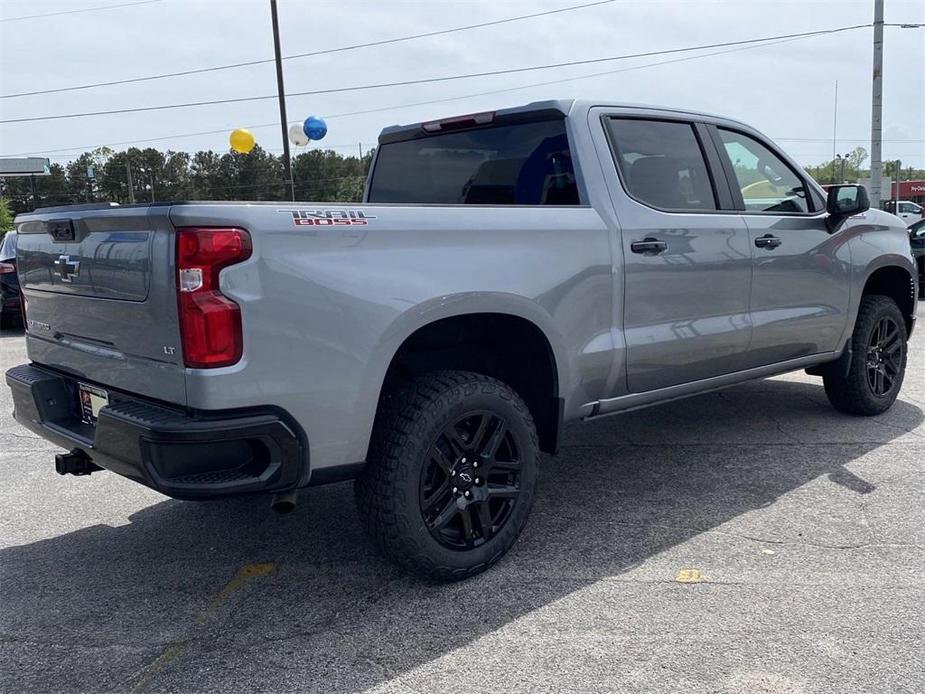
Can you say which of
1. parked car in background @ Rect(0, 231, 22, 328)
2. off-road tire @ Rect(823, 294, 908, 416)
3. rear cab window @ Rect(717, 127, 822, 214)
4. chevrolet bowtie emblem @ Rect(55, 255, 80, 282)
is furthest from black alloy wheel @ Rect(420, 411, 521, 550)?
parked car in background @ Rect(0, 231, 22, 328)

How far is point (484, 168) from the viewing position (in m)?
4.34

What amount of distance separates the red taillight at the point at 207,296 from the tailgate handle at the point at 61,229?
82cm

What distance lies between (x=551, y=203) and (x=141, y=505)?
2.61 metres

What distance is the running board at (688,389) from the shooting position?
13.2 feet

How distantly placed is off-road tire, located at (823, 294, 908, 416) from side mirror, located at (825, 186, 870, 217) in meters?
0.78

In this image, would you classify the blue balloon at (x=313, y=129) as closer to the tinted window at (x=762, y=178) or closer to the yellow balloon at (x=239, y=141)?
the yellow balloon at (x=239, y=141)

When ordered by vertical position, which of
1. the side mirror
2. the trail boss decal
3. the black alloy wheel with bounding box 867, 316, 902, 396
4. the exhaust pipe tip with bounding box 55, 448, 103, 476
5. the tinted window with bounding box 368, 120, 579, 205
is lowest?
the black alloy wheel with bounding box 867, 316, 902, 396

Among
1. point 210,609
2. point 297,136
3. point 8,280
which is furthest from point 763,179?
point 297,136

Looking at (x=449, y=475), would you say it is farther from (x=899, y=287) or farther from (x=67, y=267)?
(x=899, y=287)

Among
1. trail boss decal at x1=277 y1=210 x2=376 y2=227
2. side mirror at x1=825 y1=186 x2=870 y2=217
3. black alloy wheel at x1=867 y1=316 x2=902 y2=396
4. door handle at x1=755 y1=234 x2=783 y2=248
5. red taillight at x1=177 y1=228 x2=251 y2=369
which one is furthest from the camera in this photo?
black alloy wheel at x1=867 y1=316 x2=902 y2=396

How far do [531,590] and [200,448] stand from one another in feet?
4.60

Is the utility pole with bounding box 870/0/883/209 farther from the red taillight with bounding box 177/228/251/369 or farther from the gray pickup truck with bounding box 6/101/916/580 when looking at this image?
the red taillight with bounding box 177/228/251/369

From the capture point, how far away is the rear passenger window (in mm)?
4117

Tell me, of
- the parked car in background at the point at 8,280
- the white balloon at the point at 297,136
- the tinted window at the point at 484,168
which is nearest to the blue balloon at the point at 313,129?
the white balloon at the point at 297,136
